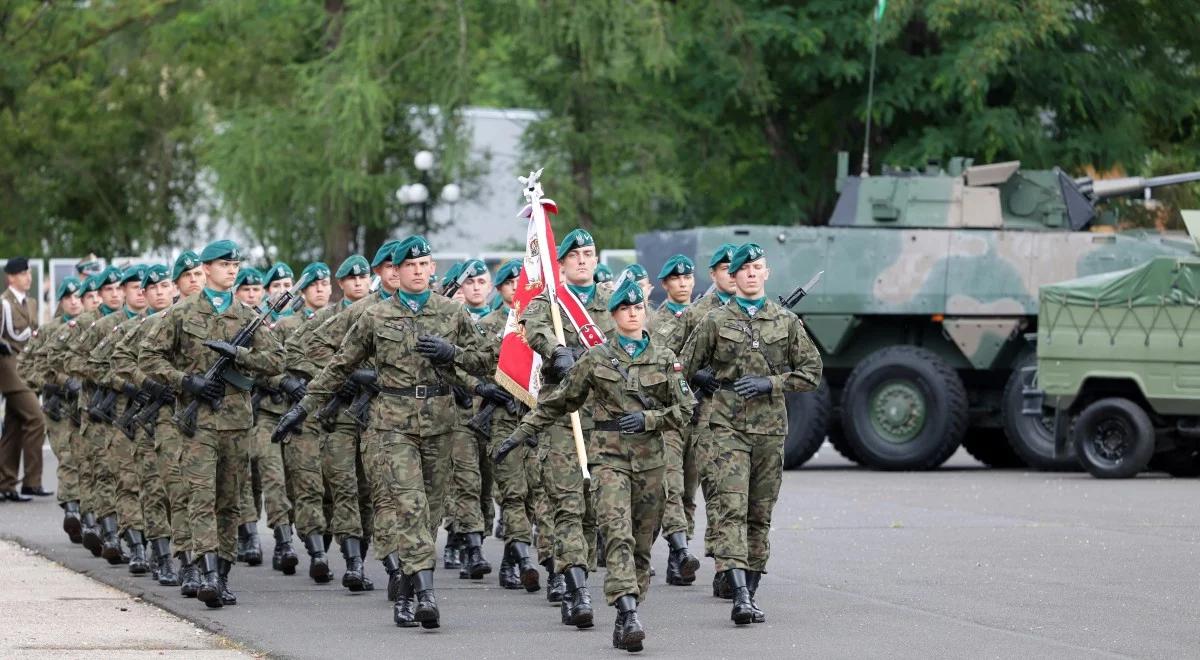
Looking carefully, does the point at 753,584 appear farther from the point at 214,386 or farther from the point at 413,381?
the point at 214,386

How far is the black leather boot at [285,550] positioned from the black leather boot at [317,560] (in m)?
0.26

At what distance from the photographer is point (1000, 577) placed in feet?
42.1

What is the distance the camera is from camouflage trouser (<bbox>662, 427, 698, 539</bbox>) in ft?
40.6

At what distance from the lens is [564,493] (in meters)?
11.0

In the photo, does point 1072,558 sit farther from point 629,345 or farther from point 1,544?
point 1,544

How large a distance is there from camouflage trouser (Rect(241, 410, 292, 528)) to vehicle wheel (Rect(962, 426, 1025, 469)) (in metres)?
10.9

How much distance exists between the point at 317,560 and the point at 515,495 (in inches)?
48.2

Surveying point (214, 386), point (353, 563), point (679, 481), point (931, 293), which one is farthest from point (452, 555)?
point (931, 293)

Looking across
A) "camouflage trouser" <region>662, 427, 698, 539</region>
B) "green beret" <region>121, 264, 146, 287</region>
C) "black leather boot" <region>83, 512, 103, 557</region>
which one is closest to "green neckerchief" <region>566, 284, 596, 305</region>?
"camouflage trouser" <region>662, 427, 698, 539</region>

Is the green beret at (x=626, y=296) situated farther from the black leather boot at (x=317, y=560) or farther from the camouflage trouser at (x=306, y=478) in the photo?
the camouflage trouser at (x=306, y=478)

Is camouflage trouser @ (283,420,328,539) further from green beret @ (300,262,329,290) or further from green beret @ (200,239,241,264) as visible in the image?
green beret @ (200,239,241,264)

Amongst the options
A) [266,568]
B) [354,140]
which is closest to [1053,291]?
[266,568]

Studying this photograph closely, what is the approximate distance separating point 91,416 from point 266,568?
→ 1567mm

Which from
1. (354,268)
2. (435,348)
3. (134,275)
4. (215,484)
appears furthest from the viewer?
(134,275)
